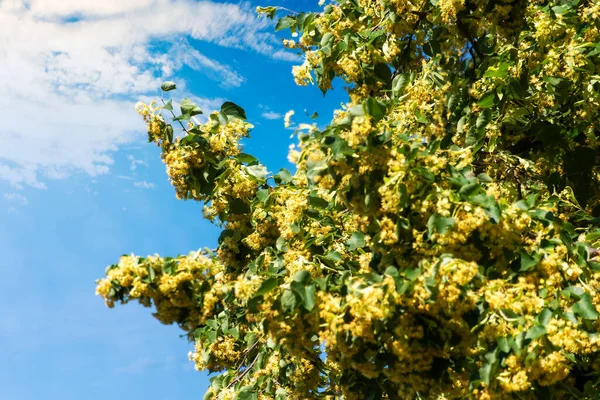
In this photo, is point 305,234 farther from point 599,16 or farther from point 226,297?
point 599,16

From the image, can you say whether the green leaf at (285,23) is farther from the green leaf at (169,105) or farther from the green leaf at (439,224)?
the green leaf at (439,224)

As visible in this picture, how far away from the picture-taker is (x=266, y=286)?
3.48 meters

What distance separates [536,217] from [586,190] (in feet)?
8.22

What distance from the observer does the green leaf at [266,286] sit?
11.4 feet

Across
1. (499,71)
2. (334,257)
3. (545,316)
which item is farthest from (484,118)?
(545,316)

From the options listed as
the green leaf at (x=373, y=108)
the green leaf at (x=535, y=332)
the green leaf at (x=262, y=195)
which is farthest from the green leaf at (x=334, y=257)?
the green leaf at (x=535, y=332)

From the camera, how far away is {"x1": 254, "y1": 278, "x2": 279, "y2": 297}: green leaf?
3.47 meters

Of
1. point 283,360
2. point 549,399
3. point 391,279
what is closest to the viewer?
point 391,279

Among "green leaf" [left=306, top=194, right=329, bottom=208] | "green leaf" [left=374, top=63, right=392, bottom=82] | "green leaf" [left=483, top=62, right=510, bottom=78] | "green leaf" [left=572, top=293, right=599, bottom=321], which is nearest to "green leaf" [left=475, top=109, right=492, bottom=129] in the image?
"green leaf" [left=483, top=62, right=510, bottom=78]

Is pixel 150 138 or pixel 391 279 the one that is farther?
pixel 150 138

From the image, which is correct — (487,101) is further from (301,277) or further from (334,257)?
(301,277)

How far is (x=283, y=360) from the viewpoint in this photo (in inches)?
221

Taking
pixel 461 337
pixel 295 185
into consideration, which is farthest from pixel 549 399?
pixel 295 185

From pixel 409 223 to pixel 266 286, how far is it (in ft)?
3.19
